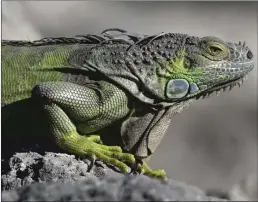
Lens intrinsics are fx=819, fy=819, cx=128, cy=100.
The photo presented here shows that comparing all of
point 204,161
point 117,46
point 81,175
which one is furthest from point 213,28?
point 81,175

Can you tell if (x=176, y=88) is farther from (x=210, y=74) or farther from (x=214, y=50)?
(x=214, y=50)

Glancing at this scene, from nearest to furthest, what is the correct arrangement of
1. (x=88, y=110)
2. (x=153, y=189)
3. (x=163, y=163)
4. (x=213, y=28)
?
(x=153, y=189) → (x=88, y=110) → (x=163, y=163) → (x=213, y=28)

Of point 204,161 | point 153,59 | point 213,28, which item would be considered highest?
point 153,59

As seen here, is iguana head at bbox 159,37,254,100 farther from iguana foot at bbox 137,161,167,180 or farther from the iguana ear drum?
iguana foot at bbox 137,161,167,180

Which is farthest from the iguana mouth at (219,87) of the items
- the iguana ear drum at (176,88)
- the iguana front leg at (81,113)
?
the iguana front leg at (81,113)

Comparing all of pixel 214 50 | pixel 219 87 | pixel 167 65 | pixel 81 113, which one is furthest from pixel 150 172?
pixel 214 50

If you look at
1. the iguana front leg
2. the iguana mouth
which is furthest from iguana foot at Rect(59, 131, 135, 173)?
the iguana mouth

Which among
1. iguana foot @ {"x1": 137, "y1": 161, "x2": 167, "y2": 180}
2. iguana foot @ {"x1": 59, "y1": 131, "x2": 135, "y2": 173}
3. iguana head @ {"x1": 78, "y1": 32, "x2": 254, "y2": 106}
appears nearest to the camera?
iguana foot @ {"x1": 59, "y1": 131, "x2": 135, "y2": 173}

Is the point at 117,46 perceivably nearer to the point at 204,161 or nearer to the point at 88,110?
the point at 88,110

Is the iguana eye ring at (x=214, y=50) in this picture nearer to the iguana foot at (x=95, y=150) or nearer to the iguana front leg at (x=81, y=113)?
the iguana front leg at (x=81, y=113)
